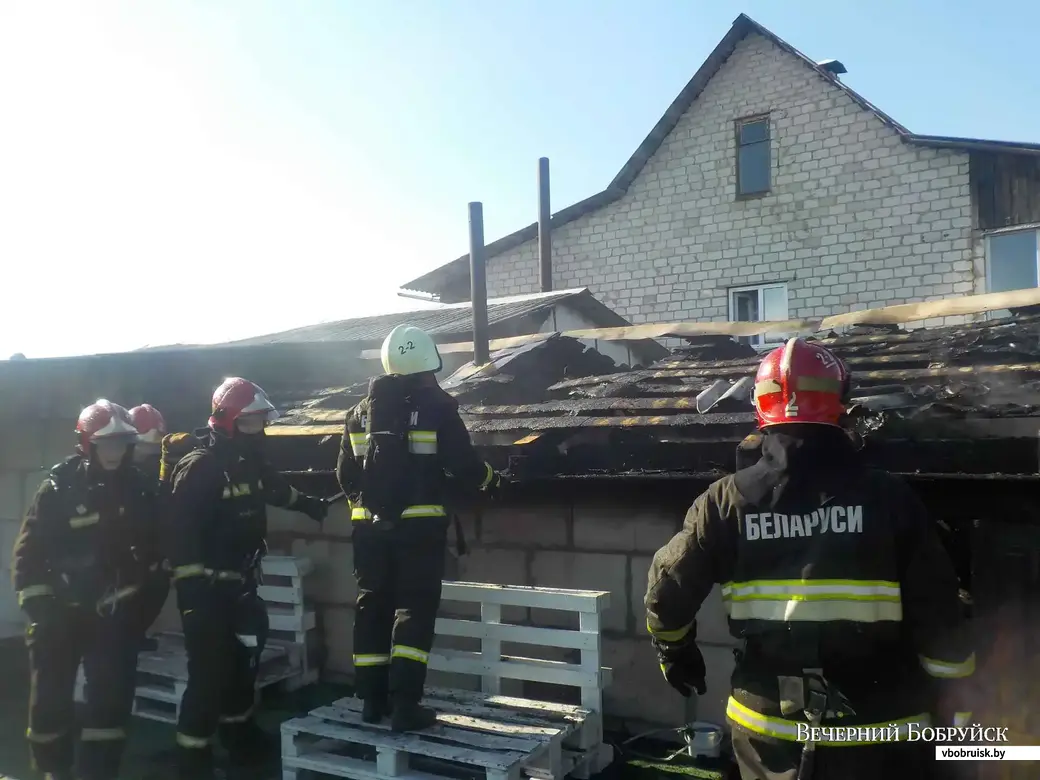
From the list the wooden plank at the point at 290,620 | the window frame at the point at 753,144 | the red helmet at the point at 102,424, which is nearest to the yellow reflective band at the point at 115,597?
the red helmet at the point at 102,424

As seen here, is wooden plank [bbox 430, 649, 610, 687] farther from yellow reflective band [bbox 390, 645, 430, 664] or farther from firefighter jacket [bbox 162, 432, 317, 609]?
firefighter jacket [bbox 162, 432, 317, 609]

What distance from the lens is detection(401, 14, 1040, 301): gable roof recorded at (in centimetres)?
1235

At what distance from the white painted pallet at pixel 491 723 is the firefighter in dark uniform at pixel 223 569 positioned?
507 mm

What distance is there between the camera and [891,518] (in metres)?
2.36

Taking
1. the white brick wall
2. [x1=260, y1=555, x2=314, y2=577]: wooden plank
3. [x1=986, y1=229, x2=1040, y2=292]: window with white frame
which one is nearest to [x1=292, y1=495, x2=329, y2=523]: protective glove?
[x1=260, y1=555, x2=314, y2=577]: wooden plank

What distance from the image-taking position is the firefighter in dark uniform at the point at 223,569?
4.26m

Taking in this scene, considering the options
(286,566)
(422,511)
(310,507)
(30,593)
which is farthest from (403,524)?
(30,593)

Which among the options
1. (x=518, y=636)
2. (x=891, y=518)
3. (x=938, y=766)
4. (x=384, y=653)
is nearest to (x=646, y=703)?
(x=518, y=636)

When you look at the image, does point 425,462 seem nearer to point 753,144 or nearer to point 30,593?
point 30,593

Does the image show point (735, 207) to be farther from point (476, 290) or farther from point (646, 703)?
point (646, 703)

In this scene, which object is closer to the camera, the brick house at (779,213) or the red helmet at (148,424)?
the red helmet at (148,424)

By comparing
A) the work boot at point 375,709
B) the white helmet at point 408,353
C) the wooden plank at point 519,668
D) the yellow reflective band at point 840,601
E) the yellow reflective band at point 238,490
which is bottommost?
the work boot at point 375,709

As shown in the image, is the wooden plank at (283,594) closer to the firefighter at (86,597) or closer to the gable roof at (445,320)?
the firefighter at (86,597)

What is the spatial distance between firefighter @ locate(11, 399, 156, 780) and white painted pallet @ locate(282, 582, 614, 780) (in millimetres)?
1027
